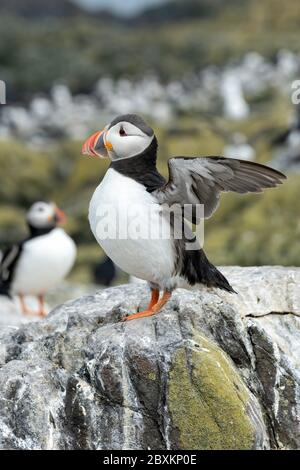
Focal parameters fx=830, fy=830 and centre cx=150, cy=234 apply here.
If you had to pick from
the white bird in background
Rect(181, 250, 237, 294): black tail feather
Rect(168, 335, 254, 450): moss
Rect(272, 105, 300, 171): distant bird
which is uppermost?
the white bird in background

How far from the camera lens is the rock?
18.0 ft

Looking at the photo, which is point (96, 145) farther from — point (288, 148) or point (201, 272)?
point (288, 148)

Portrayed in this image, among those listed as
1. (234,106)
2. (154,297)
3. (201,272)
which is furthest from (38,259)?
(234,106)

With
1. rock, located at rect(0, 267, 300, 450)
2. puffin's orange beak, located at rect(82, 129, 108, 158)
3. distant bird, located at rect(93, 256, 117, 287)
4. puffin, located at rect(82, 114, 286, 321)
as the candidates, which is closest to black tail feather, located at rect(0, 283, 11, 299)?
distant bird, located at rect(93, 256, 117, 287)

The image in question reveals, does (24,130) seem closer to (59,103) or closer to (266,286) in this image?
(59,103)

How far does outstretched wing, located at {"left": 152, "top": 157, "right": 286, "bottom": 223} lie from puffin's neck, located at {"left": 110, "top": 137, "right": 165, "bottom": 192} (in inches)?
5.2

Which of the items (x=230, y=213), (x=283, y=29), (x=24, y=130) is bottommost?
(x=230, y=213)

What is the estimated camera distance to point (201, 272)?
6.27 metres

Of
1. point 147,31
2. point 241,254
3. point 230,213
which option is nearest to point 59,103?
point 230,213

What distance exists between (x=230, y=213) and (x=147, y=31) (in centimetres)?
12426

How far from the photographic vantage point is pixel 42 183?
3525 centimetres

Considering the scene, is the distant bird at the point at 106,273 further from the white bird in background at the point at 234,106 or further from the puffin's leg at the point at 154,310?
the white bird in background at the point at 234,106

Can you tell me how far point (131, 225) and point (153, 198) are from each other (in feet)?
0.91

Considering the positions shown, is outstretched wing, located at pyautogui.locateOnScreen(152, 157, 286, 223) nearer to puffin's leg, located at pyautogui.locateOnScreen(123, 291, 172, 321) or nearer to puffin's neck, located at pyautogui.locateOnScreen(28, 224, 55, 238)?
puffin's leg, located at pyautogui.locateOnScreen(123, 291, 172, 321)
